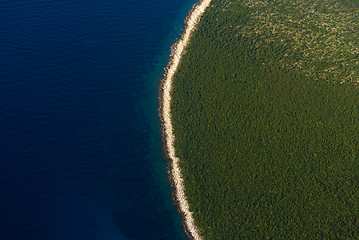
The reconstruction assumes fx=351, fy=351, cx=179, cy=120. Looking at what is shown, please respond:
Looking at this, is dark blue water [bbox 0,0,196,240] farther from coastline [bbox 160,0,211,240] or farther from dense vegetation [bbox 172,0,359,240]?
dense vegetation [bbox 172,0,359,240]

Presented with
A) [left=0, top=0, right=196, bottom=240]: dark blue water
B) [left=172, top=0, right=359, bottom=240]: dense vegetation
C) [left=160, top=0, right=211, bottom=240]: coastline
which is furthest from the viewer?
[left=160, top=0, right=211, bottom=240]: coastline

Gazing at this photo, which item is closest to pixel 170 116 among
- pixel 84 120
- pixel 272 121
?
pixel 84 120

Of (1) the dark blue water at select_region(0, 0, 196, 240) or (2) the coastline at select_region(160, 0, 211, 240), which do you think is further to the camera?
(2) the coastline at select_region(160, 0, 211, 240)

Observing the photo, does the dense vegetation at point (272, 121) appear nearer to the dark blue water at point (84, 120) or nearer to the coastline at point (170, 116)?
the coastline at point (170, 116)

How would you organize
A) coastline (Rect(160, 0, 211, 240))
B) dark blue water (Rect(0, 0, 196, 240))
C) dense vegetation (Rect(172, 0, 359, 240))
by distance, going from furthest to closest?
1. coastline (Rect(160, 0, 211, 240))
2. dense vegetation (Rect(172, 0, 359, 240))
3. dark blue water (Rect(0, 0, 196, 240))

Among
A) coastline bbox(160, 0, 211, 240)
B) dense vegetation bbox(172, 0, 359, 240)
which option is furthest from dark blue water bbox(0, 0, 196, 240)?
dense vegetation bbox(172, 0, 359, 240)
